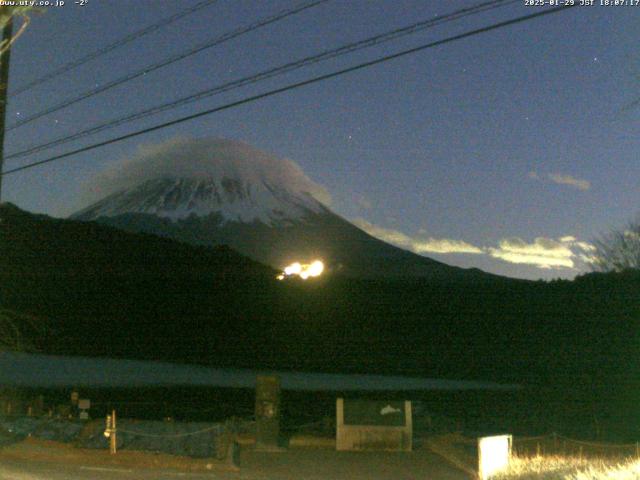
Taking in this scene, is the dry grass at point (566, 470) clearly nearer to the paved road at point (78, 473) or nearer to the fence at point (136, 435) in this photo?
the paved road at point (78, 473)

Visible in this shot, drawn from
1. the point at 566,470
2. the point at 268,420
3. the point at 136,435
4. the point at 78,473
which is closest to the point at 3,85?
the point at 78,473

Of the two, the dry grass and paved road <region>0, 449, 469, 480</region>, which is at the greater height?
the dry grass

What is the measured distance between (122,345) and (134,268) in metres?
17.6

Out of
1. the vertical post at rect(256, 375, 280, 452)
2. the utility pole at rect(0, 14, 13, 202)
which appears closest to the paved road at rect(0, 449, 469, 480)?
the vertical post at rect(256, 375, 280, 452)

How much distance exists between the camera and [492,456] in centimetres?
1495

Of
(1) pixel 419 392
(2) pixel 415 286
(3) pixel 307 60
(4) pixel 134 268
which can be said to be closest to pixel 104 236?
(4) pixel 134 268

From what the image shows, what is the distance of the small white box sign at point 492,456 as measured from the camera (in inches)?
567

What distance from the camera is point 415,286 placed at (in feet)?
255

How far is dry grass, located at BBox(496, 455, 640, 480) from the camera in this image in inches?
447

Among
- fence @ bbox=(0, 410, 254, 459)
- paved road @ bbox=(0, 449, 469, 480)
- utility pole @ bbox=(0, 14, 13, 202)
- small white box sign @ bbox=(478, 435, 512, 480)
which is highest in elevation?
utility pole @ bbox=(0, 14, 13, 202)

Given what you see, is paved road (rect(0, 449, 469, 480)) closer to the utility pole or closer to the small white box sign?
the small white box sign

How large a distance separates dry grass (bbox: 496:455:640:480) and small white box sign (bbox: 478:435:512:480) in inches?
Result: 8.5

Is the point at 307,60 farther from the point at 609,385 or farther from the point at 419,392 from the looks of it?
the point at 609,385

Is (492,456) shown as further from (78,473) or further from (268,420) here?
(78,473)
